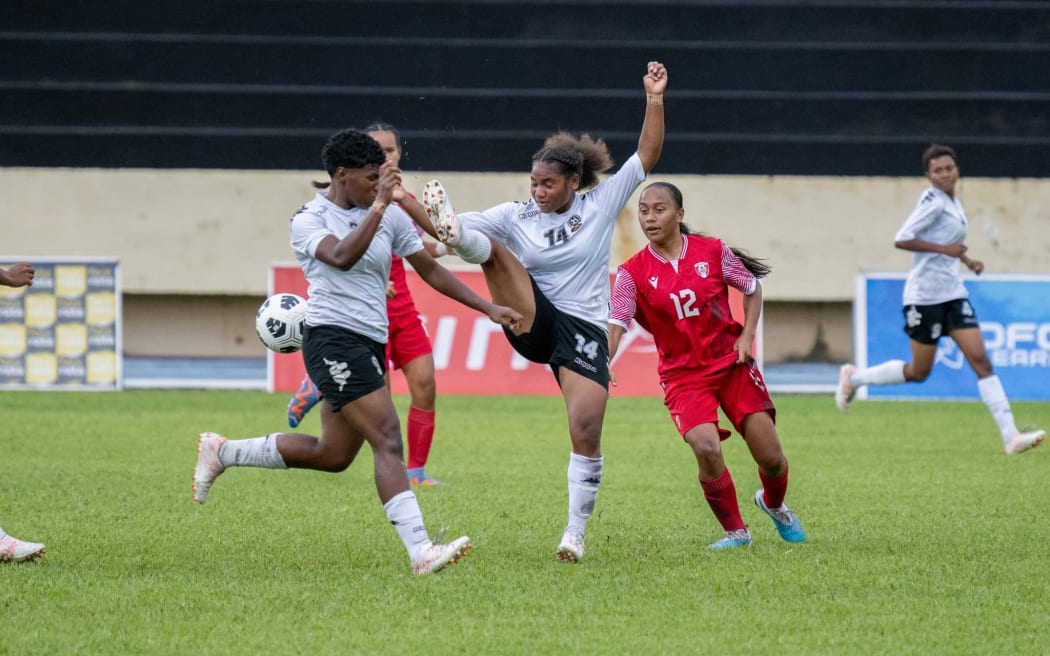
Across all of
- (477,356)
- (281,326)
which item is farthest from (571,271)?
(477,356)

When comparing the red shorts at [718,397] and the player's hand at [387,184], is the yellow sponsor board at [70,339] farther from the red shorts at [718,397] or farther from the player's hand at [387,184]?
the player's hand at [387,184]

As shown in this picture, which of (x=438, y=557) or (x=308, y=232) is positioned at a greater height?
(x=308, y=232)

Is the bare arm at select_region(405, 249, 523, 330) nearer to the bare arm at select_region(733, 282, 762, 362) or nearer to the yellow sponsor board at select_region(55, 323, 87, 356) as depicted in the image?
the bare arm at select_region(733, 282, 762, 362)

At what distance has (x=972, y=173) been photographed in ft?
61.1

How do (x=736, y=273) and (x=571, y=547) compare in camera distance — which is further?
(x=736, y=273)

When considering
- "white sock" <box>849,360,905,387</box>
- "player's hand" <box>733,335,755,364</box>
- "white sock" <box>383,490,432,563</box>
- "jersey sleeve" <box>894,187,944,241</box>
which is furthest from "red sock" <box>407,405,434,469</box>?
"white sock" <box>849,360,905,387</box>

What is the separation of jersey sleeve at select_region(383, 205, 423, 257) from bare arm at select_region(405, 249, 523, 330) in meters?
0.03

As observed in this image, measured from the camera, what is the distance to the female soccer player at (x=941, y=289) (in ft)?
34.4

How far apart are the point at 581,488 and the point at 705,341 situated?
3.02 ft

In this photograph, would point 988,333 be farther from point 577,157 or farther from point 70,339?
point 577,157

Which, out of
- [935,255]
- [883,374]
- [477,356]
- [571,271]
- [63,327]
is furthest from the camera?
[63,327]

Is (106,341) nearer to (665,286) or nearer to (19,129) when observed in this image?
(19,129)

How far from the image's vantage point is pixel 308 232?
5.86m

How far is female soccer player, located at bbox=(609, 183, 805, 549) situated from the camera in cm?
670
